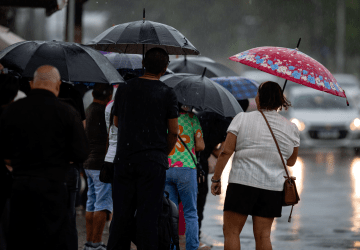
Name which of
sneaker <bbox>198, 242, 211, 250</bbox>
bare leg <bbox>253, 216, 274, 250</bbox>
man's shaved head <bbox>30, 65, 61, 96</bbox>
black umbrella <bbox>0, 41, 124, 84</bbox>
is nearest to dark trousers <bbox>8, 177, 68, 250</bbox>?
man's shaved head <bbox>30, 65, 61, 96</bbox>

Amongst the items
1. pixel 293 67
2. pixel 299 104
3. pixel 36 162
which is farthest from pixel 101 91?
pixel 299 104

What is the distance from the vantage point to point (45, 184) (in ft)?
12.7

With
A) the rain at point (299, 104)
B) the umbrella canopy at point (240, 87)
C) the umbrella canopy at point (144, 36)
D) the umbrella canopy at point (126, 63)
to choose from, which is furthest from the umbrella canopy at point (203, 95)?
the umbrella canopy at point (240, 87)

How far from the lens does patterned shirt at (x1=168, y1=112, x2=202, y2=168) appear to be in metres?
5.45

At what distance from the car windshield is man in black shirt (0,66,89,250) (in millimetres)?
14362

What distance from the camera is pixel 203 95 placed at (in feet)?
18.1

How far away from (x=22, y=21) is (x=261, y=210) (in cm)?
890

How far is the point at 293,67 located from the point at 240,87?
2.04 metres

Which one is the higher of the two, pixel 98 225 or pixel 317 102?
pixel 317 102

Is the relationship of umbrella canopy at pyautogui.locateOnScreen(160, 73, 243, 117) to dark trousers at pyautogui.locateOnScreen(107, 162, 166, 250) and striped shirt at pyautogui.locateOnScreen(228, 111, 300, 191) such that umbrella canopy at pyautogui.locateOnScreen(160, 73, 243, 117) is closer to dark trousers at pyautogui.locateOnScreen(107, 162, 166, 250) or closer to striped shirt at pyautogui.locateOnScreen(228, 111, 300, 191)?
striped shirt at pyautogui.locateOnScreen(228, 111, 300, 191)

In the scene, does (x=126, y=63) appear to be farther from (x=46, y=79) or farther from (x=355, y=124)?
(x=355, y=124)

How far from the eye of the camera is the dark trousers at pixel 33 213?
384 cm

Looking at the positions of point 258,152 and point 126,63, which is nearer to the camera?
point 258,152

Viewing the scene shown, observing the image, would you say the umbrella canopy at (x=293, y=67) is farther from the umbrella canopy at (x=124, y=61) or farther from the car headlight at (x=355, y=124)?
the car headlight at (x=355, y=124)
